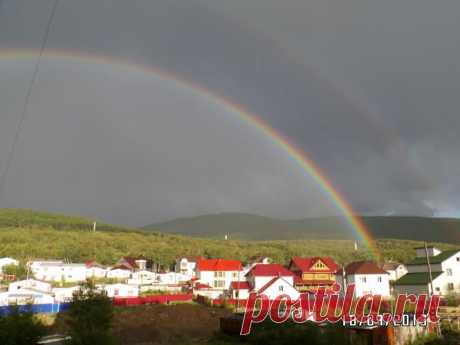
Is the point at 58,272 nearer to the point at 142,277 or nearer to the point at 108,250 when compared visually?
the point at 142,277

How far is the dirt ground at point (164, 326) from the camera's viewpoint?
2658cm

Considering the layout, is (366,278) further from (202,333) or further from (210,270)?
(202,333)

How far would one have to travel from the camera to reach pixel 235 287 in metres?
63.0

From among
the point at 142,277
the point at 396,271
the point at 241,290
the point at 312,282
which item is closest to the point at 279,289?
the point at 241,290

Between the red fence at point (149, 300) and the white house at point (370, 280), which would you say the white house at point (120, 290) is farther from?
the white house at point (370, 280)

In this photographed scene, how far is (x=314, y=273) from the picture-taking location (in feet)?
240

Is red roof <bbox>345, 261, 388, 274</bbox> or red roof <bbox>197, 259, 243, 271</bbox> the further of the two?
red roof <bbox>197, 259, 243, 271</bbox>

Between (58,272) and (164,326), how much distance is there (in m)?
64.3

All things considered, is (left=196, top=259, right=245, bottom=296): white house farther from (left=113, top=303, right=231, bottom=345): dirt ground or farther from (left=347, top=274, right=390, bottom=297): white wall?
(left=113, top=303, right=231, bottom=345): dirt ground

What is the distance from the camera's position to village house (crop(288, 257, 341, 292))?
236 feet

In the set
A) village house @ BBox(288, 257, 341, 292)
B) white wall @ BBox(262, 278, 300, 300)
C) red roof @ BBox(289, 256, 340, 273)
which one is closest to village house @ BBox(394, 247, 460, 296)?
white wall @ BBox(262, 278, 300, 300)

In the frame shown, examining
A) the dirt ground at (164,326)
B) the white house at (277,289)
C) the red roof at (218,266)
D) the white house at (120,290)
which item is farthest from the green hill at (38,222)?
the dirt ground at (164,326)

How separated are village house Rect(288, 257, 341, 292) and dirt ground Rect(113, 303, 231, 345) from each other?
107ft

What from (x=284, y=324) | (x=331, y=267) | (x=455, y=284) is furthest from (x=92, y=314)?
(x=331, y=267)
